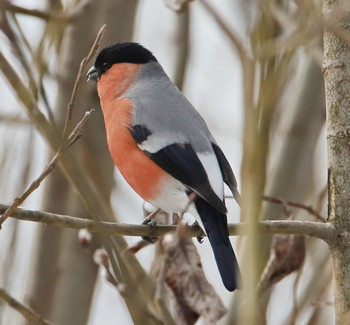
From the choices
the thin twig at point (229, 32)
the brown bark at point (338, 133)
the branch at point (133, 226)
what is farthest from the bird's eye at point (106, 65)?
the thin twig at point (229, 32)

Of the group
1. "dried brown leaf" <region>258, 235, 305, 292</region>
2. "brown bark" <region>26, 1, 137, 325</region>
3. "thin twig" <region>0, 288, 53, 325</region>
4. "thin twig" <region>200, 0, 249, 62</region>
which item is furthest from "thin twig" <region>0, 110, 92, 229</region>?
"brown bark" <region>26, 1, 137, 325</region>

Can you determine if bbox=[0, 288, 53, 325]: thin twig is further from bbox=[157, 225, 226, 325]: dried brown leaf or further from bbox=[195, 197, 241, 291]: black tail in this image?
bbox=[195, 197, 241, 291]: black tail

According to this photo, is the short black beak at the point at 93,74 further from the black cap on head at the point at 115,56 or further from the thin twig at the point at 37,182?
the thin twig at the point at 37,182

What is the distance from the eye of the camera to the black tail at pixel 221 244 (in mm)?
2476

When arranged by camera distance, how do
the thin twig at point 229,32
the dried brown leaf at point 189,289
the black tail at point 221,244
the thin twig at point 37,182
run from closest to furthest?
the thin twig at point 229,32, the thin twig at point 37,182, the dried brown leaf at point 189,289, the black tail at point 221,244

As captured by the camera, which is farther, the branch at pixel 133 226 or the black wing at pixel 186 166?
the black wing at pixel 186 166

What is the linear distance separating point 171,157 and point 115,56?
1.01 metres

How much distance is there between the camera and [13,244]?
330cm

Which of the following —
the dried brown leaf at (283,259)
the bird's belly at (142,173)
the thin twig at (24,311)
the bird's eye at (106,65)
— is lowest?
the thin twig at (24,311)

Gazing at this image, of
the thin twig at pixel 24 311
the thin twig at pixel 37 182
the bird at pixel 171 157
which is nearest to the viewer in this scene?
the thin twig at pixel 37 182

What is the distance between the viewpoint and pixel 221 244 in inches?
102

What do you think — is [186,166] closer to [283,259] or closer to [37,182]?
[283,259]

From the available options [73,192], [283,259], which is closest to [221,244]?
[283,259]

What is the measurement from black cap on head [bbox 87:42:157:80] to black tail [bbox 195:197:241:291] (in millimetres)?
1235
